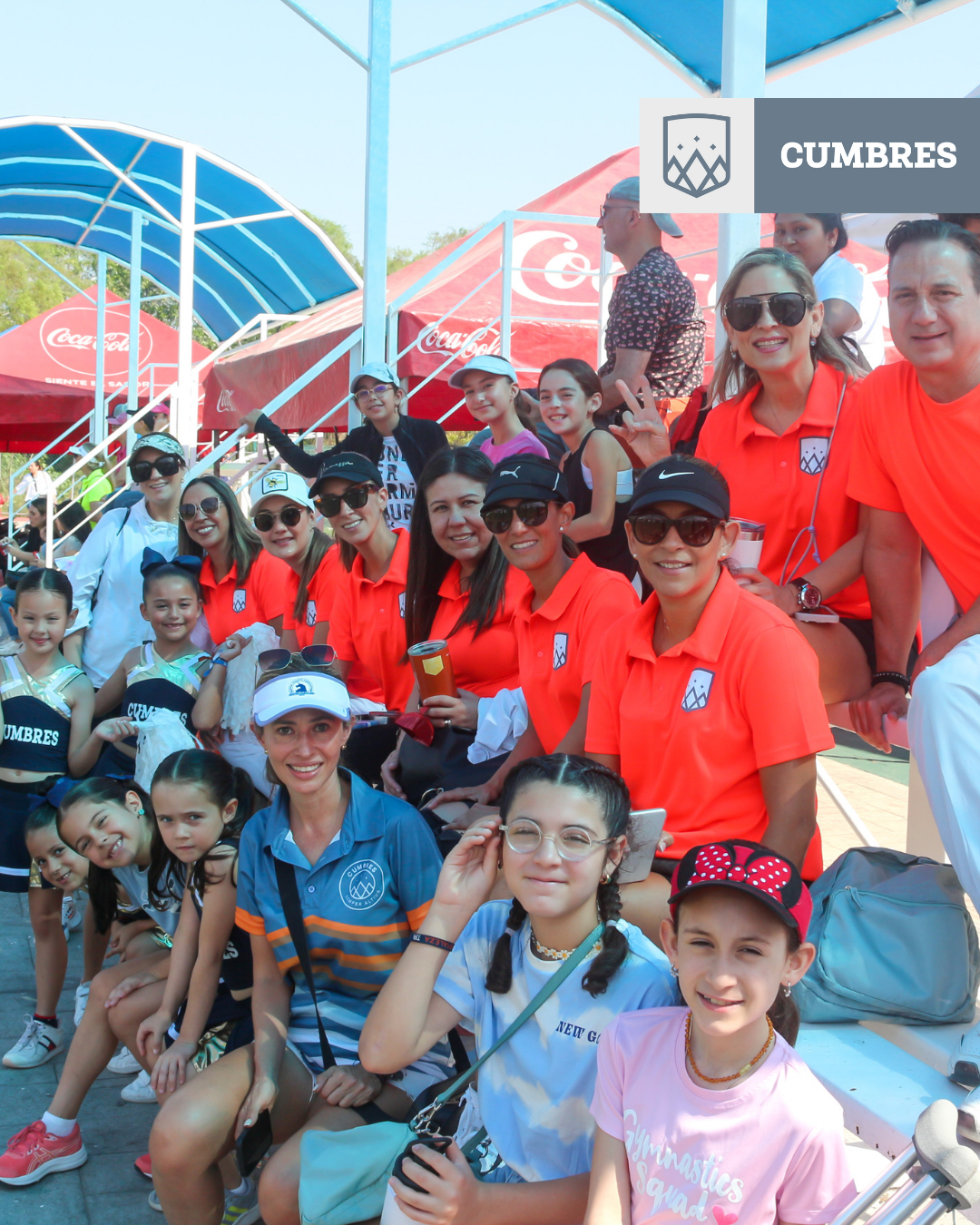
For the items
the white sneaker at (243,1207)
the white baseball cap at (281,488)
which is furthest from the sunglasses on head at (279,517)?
the white sneaker at (243,1207)

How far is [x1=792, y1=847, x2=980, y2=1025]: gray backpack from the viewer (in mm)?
2285

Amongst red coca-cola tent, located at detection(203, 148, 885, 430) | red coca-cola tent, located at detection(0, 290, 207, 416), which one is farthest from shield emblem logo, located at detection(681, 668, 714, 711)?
red coca-cola tent, located at detection(0, 290, 207, 416)

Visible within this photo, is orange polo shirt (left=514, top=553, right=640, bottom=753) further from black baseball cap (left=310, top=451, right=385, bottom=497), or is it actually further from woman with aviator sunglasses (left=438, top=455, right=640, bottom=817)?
black baseball cap (left=310, top=451, right=385, bottom=497)

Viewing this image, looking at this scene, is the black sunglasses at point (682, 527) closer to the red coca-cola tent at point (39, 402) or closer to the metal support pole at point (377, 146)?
the metal support pole at point (377, 146)

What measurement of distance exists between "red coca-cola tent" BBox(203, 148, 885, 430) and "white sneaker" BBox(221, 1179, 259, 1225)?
21.0 feet

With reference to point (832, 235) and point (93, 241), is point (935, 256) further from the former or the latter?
point (93, 241)

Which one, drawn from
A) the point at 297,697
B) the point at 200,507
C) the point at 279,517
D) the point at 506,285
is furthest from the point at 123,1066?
the point at 506,285

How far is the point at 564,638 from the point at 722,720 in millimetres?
818

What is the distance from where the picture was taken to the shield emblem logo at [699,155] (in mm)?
3449

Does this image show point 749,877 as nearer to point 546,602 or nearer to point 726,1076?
point 726,1076

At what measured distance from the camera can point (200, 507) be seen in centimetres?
512

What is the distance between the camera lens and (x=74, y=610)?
18.2ft

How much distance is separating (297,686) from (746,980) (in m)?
1.59

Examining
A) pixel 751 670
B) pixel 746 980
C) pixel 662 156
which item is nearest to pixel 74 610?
pixel 662 156
